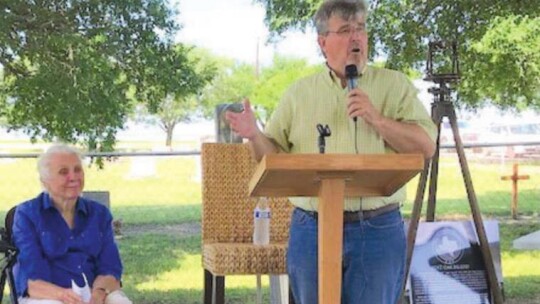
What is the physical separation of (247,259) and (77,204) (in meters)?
0.70

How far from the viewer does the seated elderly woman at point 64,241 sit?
8.90 ft

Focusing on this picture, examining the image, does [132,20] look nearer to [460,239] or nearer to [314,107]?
[460,239]

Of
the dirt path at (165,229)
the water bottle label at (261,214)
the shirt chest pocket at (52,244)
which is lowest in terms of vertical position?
the dirt path at (165,229)

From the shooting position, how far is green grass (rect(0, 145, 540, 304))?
4734 mm

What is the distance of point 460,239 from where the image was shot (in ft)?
11.6

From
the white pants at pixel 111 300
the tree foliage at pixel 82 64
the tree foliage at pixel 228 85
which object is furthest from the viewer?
the tree foliage at pixel 228 85

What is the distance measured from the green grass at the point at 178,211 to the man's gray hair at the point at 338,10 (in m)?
2.76

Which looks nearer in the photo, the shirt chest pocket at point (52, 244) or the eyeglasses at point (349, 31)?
the eyeglasses at point (349, 31)

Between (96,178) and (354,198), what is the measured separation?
3095 millimetres

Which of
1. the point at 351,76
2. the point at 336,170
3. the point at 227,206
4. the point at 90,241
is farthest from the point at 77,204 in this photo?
the point at 336,170

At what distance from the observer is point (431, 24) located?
16.4 feet

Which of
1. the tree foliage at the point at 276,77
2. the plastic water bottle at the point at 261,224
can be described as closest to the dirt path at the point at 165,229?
the tree foliage at the point at 276,77

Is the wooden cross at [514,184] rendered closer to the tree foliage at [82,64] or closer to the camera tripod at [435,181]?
the camera tripod at [435,181]

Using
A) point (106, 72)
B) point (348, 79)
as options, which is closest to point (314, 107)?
point (348, 79)
